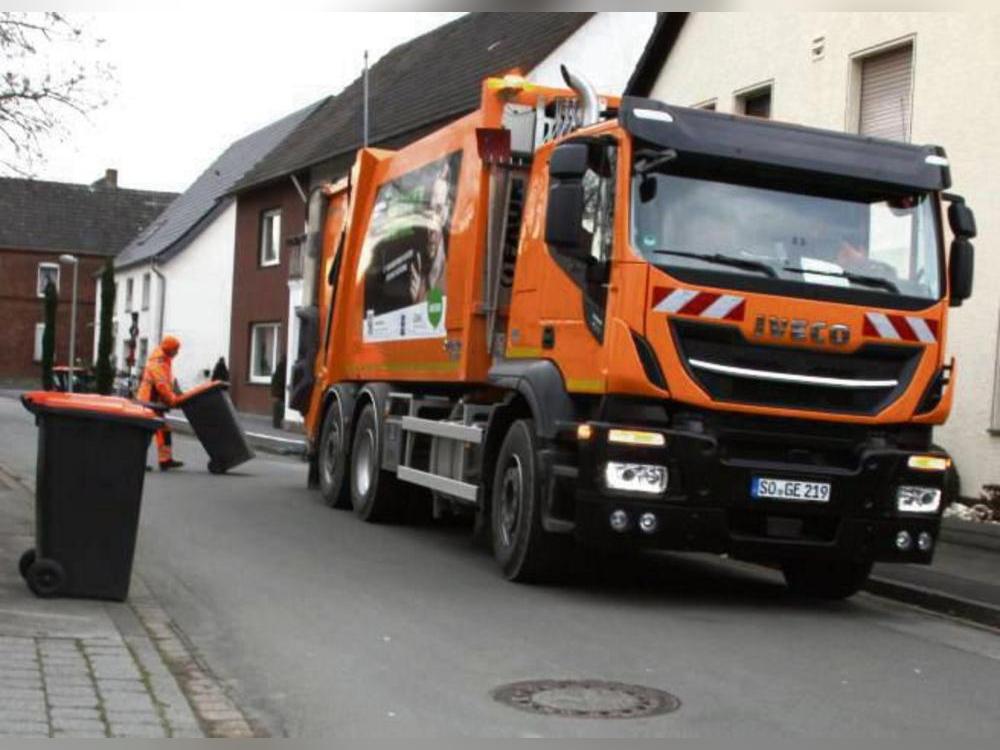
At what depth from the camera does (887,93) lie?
52.1 feet

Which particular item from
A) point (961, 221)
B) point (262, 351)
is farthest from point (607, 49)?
point (961, 221)

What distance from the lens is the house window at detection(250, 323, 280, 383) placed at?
36.9 meters

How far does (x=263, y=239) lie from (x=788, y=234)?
29.9m

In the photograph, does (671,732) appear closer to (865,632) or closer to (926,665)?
(926,665)

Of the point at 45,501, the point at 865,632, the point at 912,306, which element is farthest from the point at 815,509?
the point at 45,501

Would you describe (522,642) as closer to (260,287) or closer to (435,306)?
(435,306)

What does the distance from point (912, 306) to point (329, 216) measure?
8445 millimetres

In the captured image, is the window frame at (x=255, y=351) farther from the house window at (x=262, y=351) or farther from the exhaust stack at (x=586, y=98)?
the exhaust stack at (x=586, y=98)

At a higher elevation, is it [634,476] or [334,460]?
[634,476]

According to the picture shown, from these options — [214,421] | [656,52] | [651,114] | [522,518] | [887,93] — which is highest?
[656,52]

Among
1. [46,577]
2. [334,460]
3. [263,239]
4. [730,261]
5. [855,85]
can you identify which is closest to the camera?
[46,577]

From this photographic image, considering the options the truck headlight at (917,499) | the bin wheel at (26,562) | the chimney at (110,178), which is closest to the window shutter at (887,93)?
the truck headlight at (917,499)

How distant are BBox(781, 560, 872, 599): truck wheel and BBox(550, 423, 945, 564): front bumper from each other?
1.85ft

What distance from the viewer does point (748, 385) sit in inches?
336
